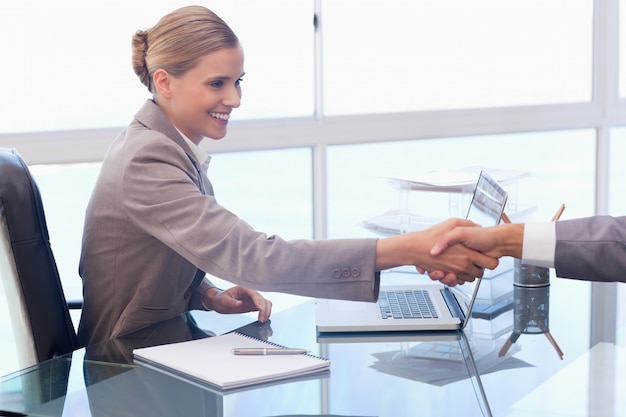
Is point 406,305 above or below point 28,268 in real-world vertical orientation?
below

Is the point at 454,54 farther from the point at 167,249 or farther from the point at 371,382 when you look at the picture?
the point at 371,382

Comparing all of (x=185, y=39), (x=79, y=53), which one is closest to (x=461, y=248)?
(x=185, y=39)

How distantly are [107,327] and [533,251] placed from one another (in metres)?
1.04

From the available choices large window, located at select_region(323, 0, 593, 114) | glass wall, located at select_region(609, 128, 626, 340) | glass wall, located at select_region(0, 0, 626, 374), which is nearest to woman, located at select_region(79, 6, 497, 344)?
glass wall, located at select_region(0, 0, 626, 374)

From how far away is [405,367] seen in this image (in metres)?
1.62

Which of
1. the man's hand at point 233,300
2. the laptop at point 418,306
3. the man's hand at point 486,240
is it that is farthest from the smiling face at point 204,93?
the man's hand at point 486,240

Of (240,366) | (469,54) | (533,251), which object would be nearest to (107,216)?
(240,366)

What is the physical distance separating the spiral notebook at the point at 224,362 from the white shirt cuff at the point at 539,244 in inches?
26.3

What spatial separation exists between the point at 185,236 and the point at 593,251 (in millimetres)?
912

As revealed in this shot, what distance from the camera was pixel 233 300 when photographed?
85.8 inches

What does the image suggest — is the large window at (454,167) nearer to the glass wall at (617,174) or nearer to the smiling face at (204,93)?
the glass wall at (617,174)

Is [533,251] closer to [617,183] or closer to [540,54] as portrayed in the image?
[540,54]

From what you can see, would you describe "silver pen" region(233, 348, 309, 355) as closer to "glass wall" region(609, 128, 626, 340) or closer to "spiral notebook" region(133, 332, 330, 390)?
"spiral notebook" region(133, 332, 330, 390)

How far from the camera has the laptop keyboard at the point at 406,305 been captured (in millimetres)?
1939
